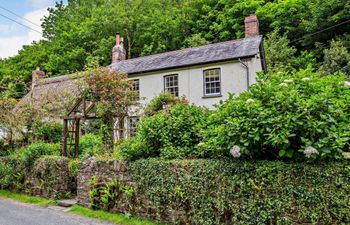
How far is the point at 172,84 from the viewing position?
52.1ft

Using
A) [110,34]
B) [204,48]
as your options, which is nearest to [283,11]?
[204,48]

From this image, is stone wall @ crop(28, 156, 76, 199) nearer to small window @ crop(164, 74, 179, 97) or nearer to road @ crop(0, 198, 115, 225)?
road @ crop(0, 198, 115, 225)

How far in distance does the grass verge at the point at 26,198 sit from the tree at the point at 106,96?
2.42 metres

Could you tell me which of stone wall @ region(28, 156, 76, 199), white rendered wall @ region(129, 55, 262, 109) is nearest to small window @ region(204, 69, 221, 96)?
white rendered wall @ region(129, 55, 262, 109)

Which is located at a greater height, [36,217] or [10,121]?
[10,121]

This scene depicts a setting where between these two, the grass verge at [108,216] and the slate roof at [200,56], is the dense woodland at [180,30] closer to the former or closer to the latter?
the slate roof at [200,56]

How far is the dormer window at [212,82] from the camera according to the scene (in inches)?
573

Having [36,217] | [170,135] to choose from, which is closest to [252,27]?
[170,135]

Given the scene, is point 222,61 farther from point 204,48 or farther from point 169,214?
point 169,214

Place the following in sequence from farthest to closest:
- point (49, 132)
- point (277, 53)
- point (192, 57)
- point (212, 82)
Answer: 1. point (277, 53)
2. point (192, 57)
3. point (212, 82)
4. point (49, 132)

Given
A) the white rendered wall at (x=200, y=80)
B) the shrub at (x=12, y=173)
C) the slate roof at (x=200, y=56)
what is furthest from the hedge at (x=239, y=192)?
the slate roof at (x=200, y=56)

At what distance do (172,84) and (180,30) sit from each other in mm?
13751

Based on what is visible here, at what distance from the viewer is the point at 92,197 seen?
6.49 m

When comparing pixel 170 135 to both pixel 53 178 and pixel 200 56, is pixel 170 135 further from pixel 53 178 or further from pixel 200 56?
pixel 200 56
